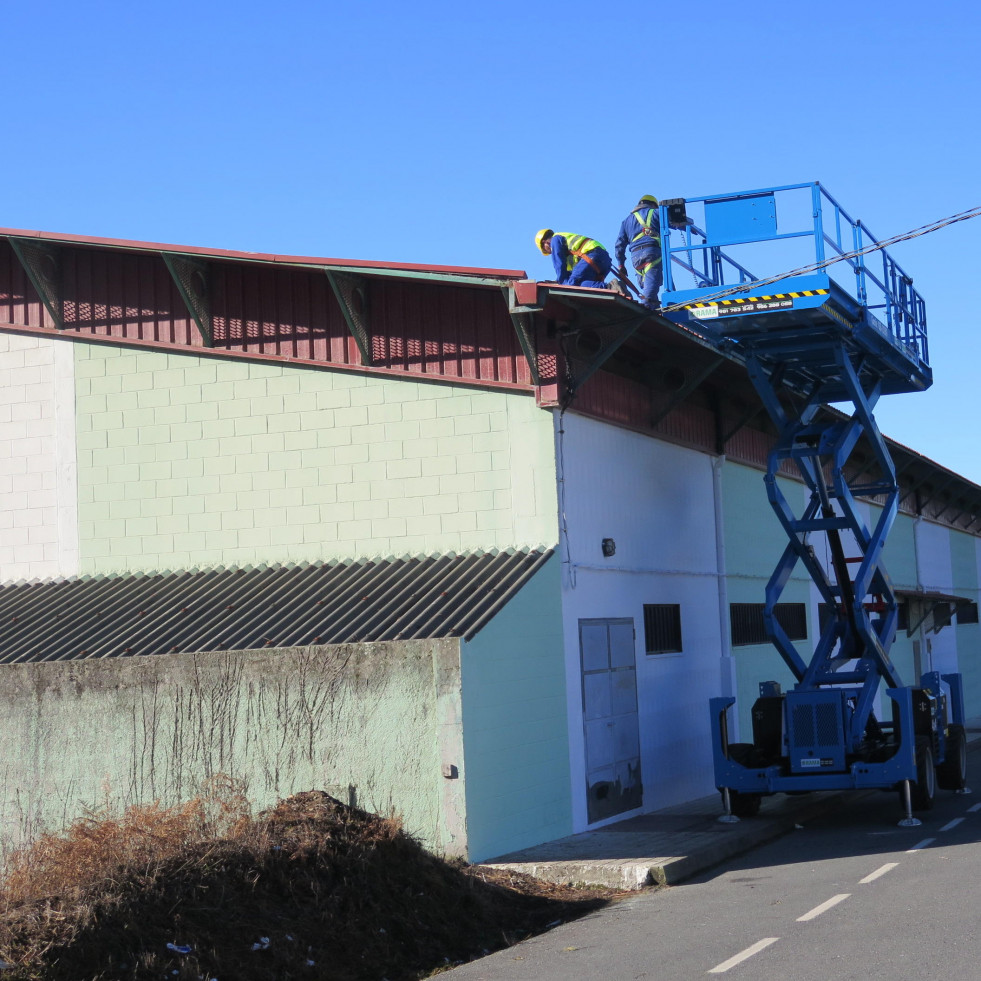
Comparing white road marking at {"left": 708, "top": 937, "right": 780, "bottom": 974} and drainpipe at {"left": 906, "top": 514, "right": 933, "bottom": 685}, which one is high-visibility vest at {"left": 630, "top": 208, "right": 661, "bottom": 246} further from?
drainpipe at {"left": 906, "top": 514, "right": 933, "bottom": 685}

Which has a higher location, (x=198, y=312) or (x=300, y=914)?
(x=198, y=312)

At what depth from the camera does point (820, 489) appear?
17562 millimetres

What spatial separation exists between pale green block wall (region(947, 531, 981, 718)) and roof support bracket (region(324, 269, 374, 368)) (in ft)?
88.9

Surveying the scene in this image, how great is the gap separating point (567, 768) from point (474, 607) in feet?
7.95

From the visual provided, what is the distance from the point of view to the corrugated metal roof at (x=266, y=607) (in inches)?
569

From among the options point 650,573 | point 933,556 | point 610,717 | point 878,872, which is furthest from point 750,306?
point 933,556

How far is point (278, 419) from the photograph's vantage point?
57.5 feet

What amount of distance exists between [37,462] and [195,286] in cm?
358

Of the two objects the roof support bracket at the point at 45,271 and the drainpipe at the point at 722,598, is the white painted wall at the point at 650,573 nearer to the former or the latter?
the drainpipe at the point at 722,598

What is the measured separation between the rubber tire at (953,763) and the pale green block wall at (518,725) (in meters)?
6.48

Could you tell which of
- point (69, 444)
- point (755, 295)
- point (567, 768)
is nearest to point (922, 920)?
point (567, 768)

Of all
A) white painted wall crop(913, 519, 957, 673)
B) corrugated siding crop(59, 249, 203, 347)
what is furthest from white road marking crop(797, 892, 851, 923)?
white painted wall crop(913, 519, 957, 673)

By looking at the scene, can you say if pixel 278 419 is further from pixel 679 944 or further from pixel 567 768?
pixel 679 944

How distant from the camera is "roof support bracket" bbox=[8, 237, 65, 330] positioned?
18.5 m
